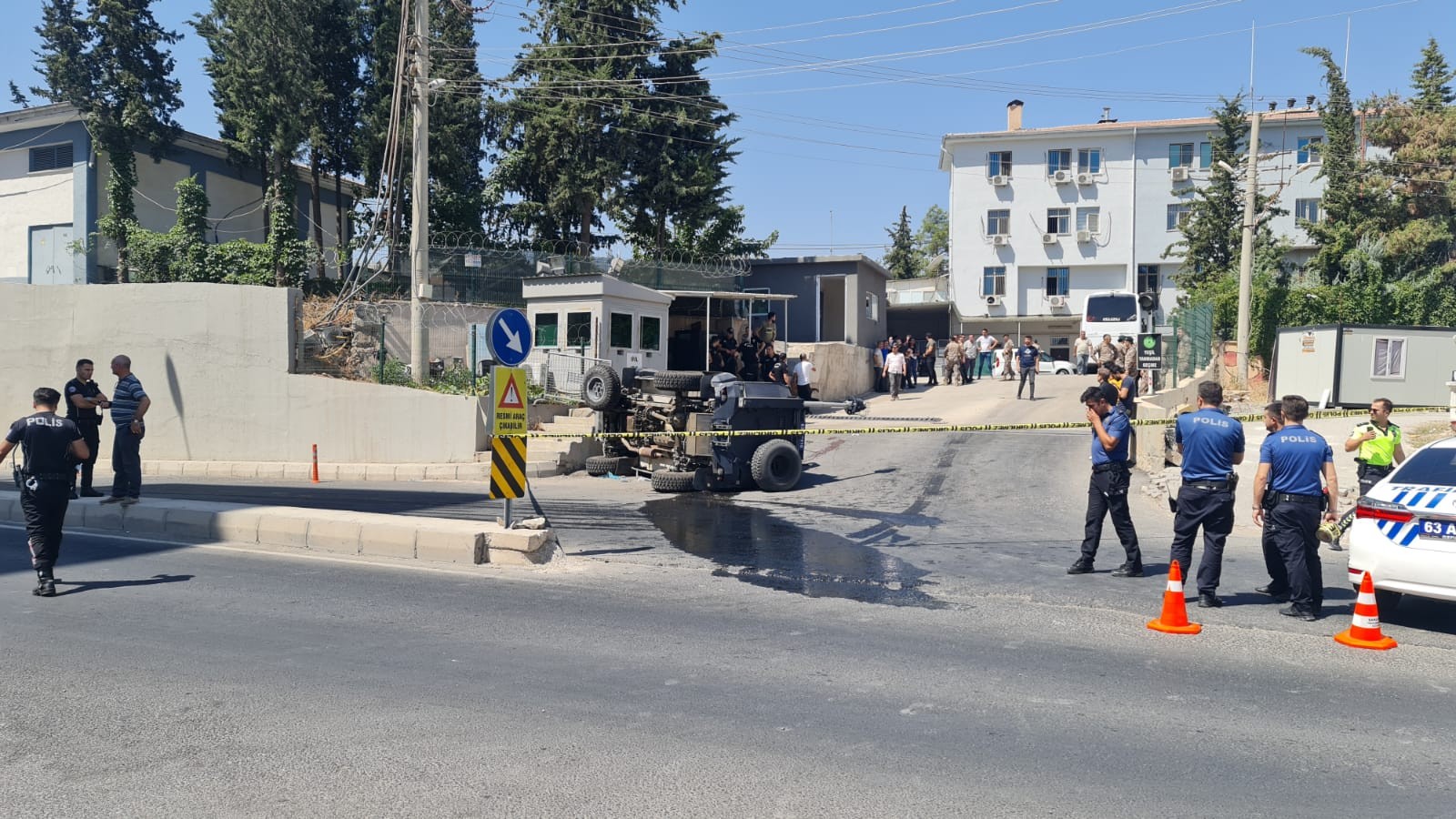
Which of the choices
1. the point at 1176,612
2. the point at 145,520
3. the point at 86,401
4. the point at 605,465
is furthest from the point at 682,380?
the point at 1176,612

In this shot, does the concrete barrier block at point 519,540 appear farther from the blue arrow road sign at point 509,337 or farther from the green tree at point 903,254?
the green tree at point 903,254

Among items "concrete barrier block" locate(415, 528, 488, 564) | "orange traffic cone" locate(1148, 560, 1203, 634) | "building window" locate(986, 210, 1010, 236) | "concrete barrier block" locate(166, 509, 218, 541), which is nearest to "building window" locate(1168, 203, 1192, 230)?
"building window" locate(986, 210, 1010, 236)

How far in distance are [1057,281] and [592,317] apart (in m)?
Answer: 36.8

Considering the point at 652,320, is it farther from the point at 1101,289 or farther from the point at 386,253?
the point at 1101,289

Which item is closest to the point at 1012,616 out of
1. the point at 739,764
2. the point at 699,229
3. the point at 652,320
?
the point at 739,764

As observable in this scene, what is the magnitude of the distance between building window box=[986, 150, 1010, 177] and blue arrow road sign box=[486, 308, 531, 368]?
155ft

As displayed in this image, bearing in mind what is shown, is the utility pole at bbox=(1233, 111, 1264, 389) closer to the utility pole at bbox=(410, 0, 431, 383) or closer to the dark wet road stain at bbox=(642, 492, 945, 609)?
the dark wet road stain at bbox=(642, 492, 945, 609)

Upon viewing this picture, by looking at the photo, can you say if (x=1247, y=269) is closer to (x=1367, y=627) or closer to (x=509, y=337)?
(x=1367, y=627)

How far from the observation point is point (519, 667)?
6023mm

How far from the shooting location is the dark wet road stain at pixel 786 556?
8.51 meters

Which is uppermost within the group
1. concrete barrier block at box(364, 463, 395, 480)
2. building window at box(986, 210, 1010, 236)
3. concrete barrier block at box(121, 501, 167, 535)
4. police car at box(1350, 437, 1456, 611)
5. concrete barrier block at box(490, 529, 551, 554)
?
building window at box(986, 210, 1010, 236)

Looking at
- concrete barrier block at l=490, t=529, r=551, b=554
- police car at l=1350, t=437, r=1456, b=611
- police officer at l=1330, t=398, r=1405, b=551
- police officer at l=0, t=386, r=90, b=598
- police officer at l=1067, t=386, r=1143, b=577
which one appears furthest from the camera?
police officer at l=1330, t=398, r=1405, b=551

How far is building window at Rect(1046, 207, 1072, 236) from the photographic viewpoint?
52.3 meters

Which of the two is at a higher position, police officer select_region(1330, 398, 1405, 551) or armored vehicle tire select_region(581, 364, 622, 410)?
armored vehicle tire select_region(581, 364, 622, 410)
